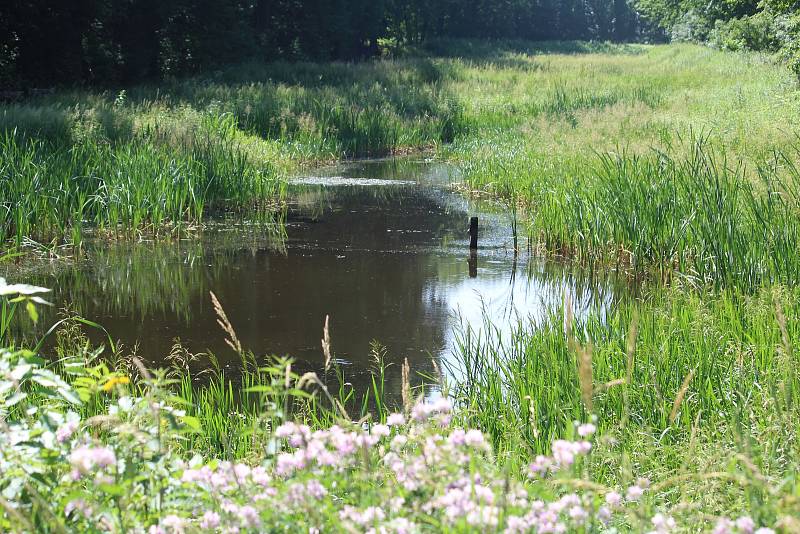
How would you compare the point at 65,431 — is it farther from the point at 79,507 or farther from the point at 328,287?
the point at 328,287

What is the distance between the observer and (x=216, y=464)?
2.18 m

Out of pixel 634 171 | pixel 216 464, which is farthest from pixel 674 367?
pixel 634 171

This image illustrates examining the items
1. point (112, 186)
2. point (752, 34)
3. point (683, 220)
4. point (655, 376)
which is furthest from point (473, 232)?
point (752, 34)

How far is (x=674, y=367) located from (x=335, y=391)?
205cm

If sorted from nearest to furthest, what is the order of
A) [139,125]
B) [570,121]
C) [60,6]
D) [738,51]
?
1. [139,125]
2. [570,121]
3. [60,6]
4. [738,51]

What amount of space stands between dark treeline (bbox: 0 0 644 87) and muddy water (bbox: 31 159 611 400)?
15368 millimetres

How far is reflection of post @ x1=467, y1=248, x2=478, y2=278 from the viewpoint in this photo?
8.04m

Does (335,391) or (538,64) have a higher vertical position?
(538,64)

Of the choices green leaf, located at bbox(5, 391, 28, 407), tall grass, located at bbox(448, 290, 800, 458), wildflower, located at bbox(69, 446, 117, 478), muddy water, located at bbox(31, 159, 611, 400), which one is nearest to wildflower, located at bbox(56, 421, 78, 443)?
green leaf, located at bbox(5, 391, 28, 407)

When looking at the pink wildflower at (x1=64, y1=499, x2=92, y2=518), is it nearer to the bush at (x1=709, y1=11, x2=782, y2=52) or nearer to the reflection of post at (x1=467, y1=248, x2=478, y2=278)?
the reflection of post at (x1=467, y1=248, x2=478, y2=278)

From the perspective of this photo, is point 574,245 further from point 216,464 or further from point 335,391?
point 216,464

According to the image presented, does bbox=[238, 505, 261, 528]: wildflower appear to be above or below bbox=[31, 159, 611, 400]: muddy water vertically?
above

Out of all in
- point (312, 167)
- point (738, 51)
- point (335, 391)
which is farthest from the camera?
point (738, 51)

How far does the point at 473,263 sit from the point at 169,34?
24301 millimetres
